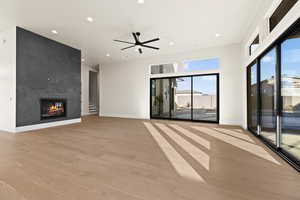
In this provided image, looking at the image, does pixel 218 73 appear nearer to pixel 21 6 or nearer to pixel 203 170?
pixel 203 170

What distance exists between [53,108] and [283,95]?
6786 mm

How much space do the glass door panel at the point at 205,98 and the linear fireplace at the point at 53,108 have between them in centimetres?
563

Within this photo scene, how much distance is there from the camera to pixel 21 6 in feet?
10.8

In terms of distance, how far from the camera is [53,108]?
5320 millimetres

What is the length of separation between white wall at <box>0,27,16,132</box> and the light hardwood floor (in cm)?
166

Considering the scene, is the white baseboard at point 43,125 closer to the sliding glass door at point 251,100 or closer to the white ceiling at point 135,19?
the white ceiling at point 135,19

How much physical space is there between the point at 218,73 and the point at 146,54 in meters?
3.38

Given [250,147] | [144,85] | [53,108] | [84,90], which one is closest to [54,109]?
[53,108]

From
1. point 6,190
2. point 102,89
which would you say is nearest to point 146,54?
point 102,89

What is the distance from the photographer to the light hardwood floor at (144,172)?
1531 millimetres

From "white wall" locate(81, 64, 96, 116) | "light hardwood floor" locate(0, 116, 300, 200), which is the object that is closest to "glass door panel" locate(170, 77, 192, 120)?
"light hardwood floor" locate(0, 116, 300, 200)

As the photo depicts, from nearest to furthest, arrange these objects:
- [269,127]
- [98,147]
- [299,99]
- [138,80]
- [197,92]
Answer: [299,99] < [98,147] < [269,127] < [197,92] < [138,80]

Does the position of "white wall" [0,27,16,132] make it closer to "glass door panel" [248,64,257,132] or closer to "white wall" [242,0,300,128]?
"white wall" [242,0,300,128]

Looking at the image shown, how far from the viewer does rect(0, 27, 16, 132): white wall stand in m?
4.25
